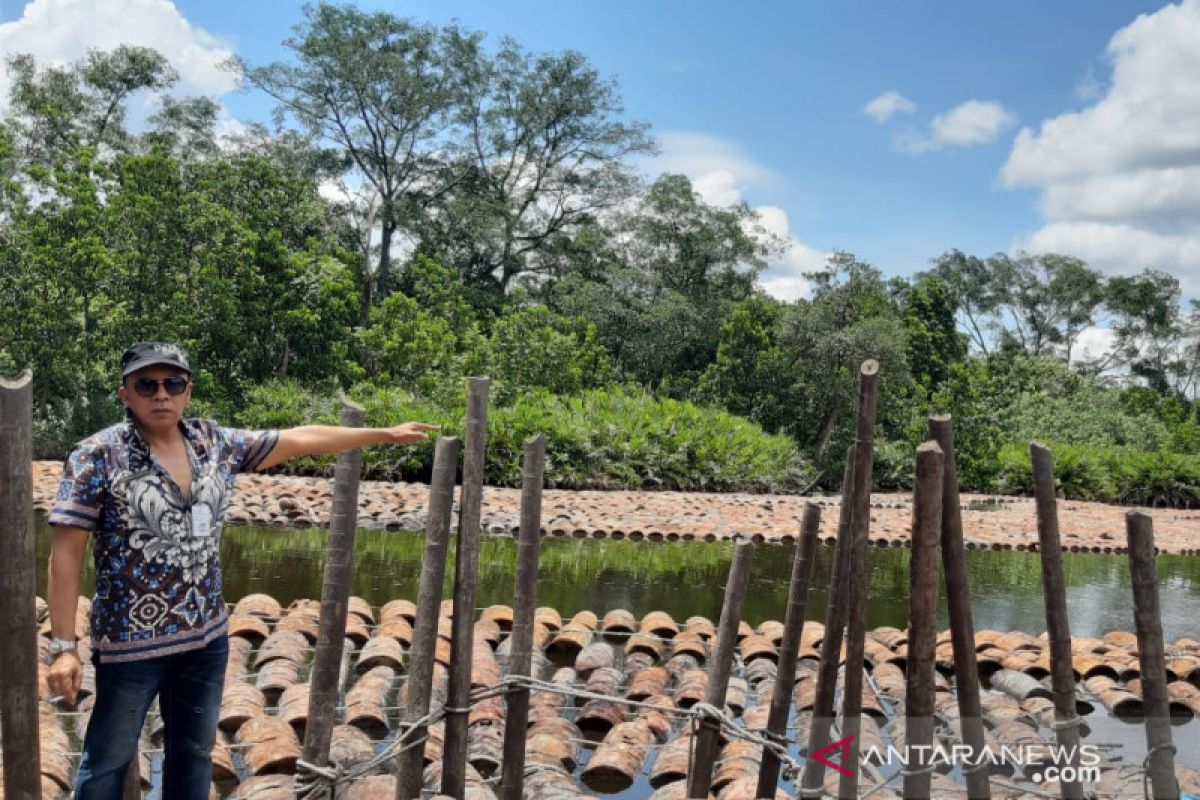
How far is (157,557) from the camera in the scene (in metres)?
2.83

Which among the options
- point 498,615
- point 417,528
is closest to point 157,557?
point 498,615

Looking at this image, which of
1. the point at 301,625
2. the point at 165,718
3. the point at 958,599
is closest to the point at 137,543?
the point at 165,718

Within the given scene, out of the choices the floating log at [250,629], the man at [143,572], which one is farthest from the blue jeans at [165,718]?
the floating log at [250,629]

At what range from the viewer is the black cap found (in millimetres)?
2842

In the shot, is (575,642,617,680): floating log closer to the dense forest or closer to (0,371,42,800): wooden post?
(0,371,42,800): wooden post

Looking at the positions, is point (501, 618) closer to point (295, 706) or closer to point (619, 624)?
point (619, 624)

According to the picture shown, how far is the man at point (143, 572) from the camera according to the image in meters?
2.74

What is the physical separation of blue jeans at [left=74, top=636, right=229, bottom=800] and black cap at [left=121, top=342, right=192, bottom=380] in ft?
2.48

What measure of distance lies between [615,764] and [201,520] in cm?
247

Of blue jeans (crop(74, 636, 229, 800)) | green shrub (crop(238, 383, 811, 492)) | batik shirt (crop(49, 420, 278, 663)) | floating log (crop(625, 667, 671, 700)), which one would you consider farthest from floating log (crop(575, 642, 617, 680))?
green shrub (crop(238, 383, 811, 492))

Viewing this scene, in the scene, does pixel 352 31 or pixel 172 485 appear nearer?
pixel 172 485

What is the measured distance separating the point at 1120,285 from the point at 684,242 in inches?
770

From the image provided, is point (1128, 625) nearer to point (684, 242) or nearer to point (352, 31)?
point (684, 242)

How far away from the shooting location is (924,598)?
9.81 ft
